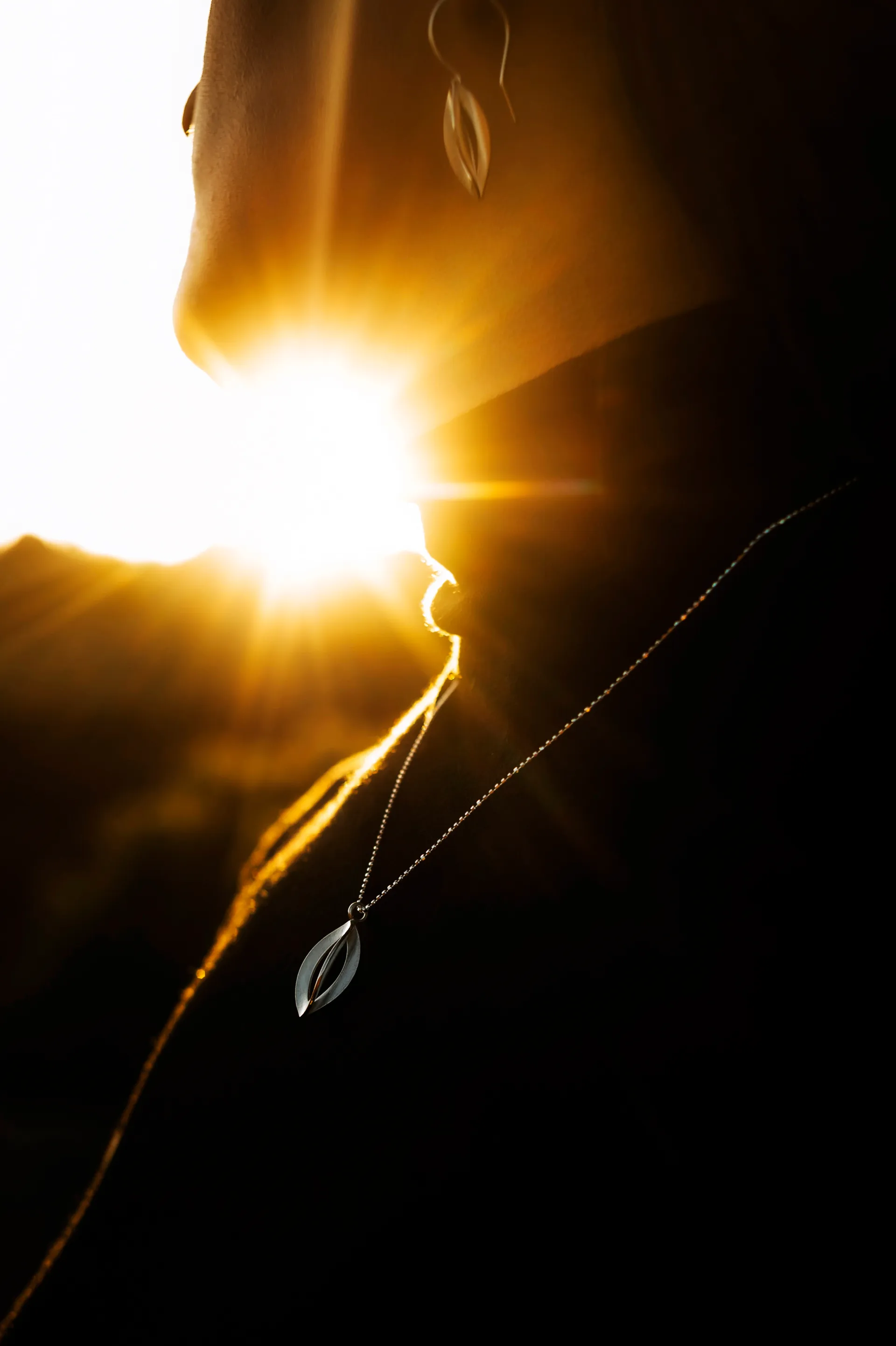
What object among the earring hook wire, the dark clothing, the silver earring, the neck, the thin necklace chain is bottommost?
the dark clothing

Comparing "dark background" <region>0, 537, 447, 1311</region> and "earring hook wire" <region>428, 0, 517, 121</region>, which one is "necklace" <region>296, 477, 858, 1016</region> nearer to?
"earring hook wire" <region>428, 0, 517, 121</region>

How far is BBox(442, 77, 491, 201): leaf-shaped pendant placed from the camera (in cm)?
53

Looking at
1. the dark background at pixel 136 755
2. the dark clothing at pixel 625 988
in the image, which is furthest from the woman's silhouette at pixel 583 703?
the dark background at pixel 136 755

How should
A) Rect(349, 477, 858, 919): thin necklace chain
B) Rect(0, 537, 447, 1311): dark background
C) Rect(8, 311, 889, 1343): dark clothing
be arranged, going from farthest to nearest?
Rect(0, 537, 447, 1311): dark background < Rect(349, 477, 858, 919): thin necklace chain < Rect(8, 311, 889, 1343): dark clothing

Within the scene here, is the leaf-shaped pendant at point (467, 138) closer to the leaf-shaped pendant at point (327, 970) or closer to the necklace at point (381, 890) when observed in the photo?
the necklace at point (381, 890)

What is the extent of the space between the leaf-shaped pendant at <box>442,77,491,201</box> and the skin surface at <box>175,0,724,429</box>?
0.06 metres

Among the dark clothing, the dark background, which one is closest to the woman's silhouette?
the dark clothing

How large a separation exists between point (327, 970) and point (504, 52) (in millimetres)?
772

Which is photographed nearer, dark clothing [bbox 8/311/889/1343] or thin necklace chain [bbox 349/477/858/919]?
dark clothing [bbox 8/311/889/1343]

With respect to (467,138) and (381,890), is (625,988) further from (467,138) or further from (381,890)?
(467,138)

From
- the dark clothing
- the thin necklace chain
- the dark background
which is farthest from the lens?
the dark background

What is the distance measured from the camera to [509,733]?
2.25 feet

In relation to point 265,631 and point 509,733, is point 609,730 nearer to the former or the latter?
point 509,733

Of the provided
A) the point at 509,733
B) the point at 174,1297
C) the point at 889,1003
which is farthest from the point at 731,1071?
the point at 174,1297
